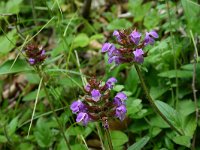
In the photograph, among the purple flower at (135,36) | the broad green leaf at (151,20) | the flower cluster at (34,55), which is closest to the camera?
the purple flower at (135,36)

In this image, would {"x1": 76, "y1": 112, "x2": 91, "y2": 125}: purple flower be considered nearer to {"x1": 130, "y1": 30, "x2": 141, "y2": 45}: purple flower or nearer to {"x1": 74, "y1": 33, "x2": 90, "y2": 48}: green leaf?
{"x1": 130, "y1": 30, "x2": 141, "y2": 45}: purple flower

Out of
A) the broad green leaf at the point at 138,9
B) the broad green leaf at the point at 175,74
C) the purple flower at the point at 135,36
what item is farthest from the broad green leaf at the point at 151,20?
the purple flower at the point at 135,36

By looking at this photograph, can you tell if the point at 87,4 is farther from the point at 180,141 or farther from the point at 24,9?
the point at 180,141

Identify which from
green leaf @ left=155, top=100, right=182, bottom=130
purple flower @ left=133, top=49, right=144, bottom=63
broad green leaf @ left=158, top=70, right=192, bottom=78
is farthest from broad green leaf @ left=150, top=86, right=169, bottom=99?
purple flower @ left=133, top=49, right=144, bottom=63

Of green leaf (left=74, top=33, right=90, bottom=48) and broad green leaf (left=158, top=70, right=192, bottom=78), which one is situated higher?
green leaf (left=74, top=33, right=90, bottom=48)

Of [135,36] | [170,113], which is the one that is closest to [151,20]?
[170,113]

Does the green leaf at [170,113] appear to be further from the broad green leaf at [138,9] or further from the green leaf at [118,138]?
the broad green leaf at [138,9]

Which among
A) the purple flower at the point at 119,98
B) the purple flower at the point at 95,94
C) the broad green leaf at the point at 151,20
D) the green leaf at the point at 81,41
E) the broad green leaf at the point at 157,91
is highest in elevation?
the purple flower at the point at 95,94
